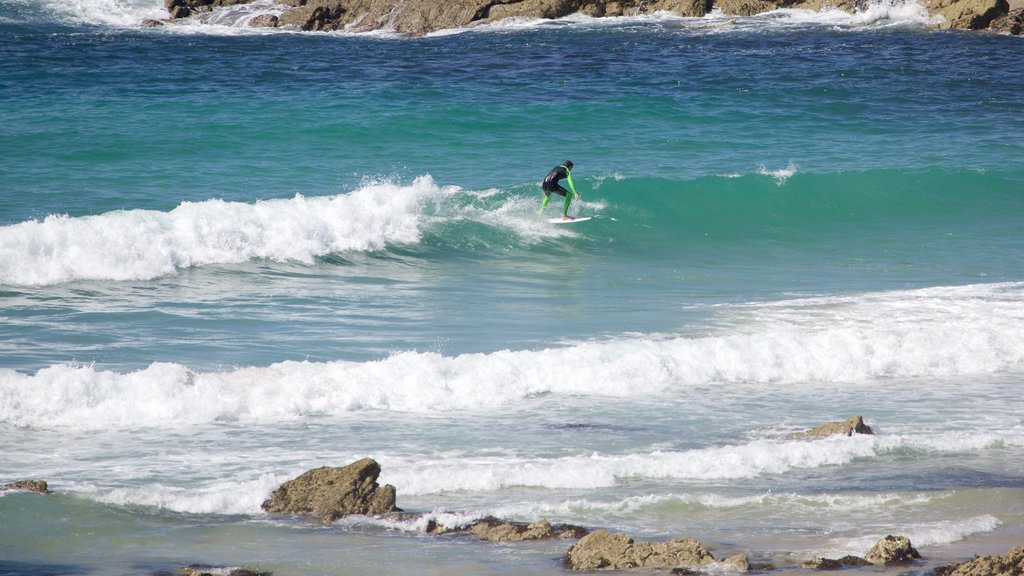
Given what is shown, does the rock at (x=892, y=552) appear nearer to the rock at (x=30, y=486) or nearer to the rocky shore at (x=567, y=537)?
the rocky shore at (x=567, y=537)

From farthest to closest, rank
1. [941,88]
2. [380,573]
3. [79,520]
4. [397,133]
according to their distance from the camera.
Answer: [941,88], [397,133], [79,520], [380,573]

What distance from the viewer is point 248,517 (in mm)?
8000

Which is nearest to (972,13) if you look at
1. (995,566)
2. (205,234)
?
(205,234)

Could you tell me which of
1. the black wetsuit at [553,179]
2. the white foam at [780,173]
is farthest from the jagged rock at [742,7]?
the black wetsuit at [553,179]

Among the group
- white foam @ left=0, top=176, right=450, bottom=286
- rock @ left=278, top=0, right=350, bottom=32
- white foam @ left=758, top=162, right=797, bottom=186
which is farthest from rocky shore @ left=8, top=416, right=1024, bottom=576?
rock @ left=278, top=0, right=350, bottom=32

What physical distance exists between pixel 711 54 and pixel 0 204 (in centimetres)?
2112

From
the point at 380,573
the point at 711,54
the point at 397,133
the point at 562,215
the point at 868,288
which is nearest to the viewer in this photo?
the point at 380,573

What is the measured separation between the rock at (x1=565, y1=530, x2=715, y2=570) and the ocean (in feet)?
0.57

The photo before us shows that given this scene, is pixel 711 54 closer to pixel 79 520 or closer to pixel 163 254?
pixel 163 254

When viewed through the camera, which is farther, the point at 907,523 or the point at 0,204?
the point at 0,204

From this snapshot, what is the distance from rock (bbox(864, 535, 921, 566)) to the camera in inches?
280

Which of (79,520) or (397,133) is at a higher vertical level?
(397,133)

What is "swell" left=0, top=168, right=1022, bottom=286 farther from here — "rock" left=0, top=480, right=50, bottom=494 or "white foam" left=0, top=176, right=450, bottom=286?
"rock" left=0, top=480, right=50, bottom=494

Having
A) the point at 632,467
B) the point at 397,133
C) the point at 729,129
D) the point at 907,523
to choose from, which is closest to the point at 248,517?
the point at 632,467
